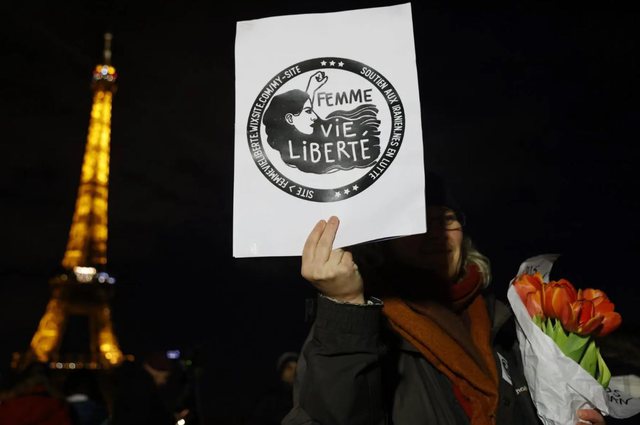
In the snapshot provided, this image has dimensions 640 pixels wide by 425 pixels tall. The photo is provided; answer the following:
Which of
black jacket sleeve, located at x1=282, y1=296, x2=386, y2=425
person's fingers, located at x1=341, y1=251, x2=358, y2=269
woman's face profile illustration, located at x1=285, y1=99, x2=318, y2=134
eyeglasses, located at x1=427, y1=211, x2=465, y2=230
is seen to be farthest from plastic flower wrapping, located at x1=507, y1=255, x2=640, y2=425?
woman's face profile illustration, located at x1=285, y1=99, x2=318, y2=134

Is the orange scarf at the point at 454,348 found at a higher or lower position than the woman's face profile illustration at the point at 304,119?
lower

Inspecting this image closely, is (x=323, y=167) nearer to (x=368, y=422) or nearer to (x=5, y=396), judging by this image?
(x=368, y=422)

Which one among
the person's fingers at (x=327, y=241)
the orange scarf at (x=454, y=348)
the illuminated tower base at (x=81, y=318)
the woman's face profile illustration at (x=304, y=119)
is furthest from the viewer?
the illuminated tower base at (x=81, y=318)

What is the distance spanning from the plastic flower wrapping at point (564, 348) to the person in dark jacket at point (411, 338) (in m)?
0.10

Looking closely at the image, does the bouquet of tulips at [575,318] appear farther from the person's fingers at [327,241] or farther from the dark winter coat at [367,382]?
the person's fingers at [327,241]

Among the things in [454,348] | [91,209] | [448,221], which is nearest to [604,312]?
[454,348]

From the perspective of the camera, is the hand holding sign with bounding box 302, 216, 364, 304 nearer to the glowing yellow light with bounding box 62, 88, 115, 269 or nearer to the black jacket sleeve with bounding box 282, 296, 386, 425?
the black jacket sleeve with bounding box 282, 296, 386, 425

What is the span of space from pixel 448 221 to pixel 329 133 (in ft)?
3.42

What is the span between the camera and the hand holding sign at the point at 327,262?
2.24 metres

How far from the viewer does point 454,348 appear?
8.55 feet

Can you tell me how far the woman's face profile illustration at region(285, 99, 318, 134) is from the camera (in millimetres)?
2357

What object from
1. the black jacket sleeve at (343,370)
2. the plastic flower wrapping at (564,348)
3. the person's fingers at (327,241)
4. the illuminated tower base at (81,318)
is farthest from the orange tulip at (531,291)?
the illuminated tower base at (81,318)

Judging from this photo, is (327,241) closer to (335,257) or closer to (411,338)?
(335,257)

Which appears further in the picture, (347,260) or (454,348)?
Result: (454,348)
